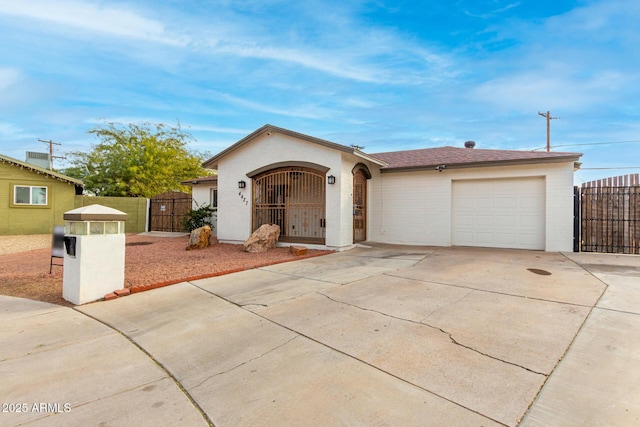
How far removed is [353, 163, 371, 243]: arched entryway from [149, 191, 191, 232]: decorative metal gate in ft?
32.1

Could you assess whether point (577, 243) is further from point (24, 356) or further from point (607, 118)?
point (607, 118)

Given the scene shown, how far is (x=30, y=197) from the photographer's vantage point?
49.7 feet

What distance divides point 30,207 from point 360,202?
16570 millimetres

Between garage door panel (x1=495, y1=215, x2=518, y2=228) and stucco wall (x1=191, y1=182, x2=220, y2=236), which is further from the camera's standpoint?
stucco wall (x1=191, y1=182, x2=220, y2=236)

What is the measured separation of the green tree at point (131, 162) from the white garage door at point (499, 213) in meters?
19.2

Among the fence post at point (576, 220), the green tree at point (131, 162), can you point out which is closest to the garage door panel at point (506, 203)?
the fence post at point (576, 220)

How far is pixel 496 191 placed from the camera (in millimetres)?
10297

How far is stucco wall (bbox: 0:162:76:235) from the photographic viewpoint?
1449cm

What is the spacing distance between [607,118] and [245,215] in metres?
22.0

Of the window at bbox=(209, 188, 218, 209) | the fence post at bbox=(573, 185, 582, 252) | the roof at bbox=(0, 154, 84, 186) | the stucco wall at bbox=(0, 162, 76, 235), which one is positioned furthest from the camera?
the window at bbox=(209, 188, 218, 209)

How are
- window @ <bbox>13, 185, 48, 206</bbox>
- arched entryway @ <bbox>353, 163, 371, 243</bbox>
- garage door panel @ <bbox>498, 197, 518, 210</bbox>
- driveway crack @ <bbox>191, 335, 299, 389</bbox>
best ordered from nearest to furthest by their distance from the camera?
1. driveway crack @ <bbox>191, 335, 299, 389</bbox>
2. garage door panel @ <bbox>498, 197, 518, 210</bbox>
3. arched entryway @ <bbox>353, 163, 371, 243</bbox>
4. window @ <bbox>13, 185, 48, 206</bbox>

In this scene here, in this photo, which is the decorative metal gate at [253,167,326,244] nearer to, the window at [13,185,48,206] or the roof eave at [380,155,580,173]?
the roof eave at [380,155,580,173]

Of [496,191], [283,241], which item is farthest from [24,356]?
[496,191]

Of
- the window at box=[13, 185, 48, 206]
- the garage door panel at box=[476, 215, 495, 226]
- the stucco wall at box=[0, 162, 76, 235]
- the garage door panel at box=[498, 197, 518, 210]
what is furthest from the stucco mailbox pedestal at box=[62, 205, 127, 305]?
the window at box=[13, 185, 48, 206]
